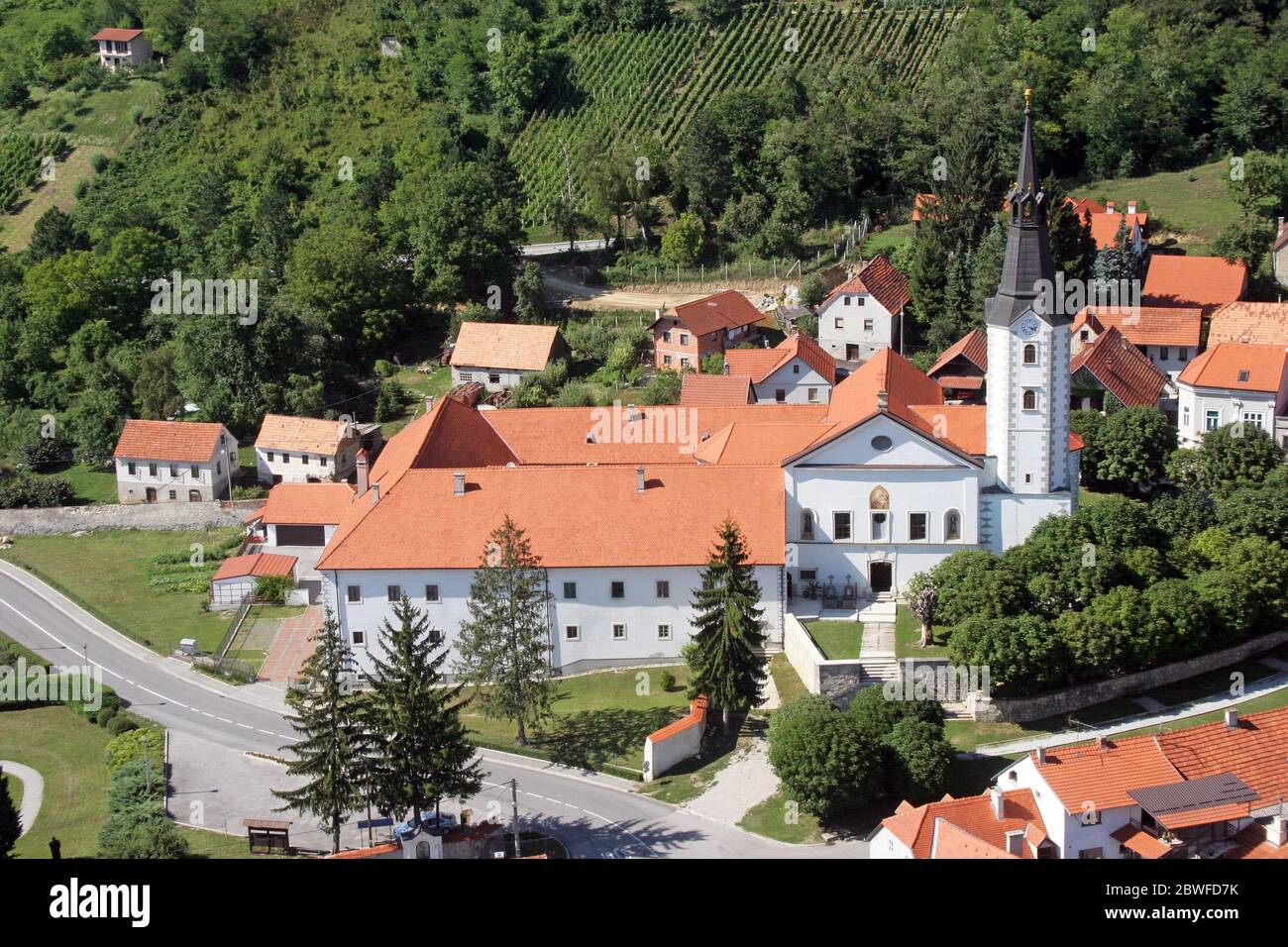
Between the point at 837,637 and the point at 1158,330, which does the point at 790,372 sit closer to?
the point at 1158,330

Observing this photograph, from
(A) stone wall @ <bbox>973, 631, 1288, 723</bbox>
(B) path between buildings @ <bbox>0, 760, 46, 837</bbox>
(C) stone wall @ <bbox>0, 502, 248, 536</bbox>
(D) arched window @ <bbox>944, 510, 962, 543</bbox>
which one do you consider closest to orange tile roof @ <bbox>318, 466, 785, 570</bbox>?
(D) arched window @ <bbox>944, 510, 962, 543</bbox>

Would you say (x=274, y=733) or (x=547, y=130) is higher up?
(x=547, y=130)

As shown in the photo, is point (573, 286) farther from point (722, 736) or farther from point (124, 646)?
point (722, 736)

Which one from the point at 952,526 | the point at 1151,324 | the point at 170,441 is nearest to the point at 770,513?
the point at 952,526

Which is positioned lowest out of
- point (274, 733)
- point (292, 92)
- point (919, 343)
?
point (274, 733)

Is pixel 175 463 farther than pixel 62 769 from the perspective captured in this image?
Yes
